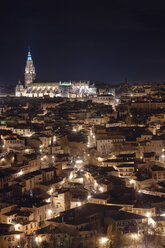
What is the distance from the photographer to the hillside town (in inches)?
545

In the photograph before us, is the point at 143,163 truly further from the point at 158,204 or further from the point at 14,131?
the point at 14,131

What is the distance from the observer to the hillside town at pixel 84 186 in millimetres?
13836

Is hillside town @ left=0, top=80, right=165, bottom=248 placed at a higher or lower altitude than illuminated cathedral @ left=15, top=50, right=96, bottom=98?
lower

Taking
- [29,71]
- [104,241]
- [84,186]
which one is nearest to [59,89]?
[29,71]

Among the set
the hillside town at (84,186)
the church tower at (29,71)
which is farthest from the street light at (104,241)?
the church tower at (29,71)

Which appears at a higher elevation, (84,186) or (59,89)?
(59,89)

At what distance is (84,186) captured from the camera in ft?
61.6

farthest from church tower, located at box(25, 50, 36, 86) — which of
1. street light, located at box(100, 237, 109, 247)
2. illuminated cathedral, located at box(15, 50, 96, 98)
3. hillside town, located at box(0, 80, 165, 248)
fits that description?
street light, located at box(100, 237, 109, 247)

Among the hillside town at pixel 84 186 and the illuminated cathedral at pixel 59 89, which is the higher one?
the illuminated cathedral at pixel 59 89

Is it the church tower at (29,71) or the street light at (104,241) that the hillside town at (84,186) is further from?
the church tower at (29,71)

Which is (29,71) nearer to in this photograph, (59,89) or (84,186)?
(59,89)

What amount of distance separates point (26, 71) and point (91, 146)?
6820 centimetres

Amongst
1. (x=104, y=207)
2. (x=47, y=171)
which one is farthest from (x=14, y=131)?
(x=104, y=207)

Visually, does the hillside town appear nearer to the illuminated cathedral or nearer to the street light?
the street light
